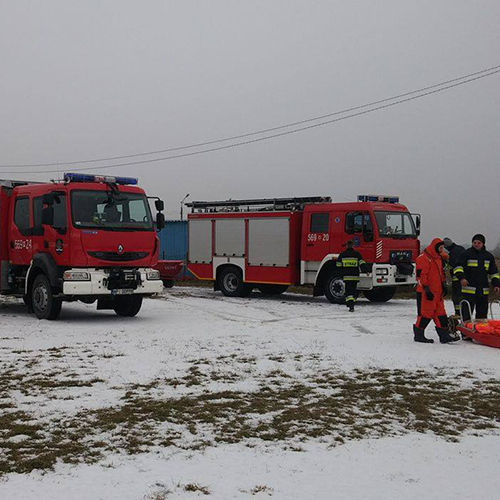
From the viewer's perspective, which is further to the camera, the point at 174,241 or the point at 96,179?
the point at 174,241

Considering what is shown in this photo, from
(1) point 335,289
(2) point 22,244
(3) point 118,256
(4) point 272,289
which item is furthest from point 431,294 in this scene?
(4) point 272,289

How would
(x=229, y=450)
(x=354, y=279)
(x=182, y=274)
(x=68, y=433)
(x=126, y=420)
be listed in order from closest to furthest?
(x=229, y=450) → (x=68, y=433) → (x=126, y=420) → (x=354, y=279) → (x=182, y=274)

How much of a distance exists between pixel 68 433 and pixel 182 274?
22.5 m

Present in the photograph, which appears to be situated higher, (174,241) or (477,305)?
(174,241)

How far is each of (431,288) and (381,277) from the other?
20.1ft

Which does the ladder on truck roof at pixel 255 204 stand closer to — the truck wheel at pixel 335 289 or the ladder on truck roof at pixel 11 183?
the truck wheel at pixel 335 289

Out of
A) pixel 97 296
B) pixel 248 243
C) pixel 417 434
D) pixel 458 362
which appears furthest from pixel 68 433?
pixel 248 243

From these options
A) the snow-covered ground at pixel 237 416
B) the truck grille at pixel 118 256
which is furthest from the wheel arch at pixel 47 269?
the snow-covered ground at pixel 237 416

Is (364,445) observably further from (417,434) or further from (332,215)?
(332,215)

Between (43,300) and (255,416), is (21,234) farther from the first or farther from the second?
(255,416)

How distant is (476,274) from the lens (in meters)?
11.7

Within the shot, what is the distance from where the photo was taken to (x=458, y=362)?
9.41 metres

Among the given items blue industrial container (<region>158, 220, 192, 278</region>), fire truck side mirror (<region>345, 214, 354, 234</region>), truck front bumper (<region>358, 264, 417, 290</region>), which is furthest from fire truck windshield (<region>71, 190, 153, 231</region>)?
blue industrial container (<region>158, 220, 192, 278</region>)

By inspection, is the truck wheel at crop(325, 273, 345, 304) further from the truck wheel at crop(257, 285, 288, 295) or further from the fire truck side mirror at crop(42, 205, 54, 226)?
the fire truck side mirror at crop(42, 205, 54, 226)
